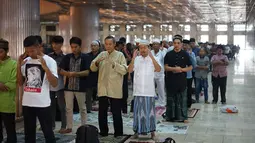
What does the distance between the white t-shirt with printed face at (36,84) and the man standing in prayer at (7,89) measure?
0.77 m

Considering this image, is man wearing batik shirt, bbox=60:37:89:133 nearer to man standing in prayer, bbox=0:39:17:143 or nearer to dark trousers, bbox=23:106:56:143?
man standing in prayer, bbox=0:39:17:143

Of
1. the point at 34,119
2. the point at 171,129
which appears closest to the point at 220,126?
the point at 171,129

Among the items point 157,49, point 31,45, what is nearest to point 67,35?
point 157,49

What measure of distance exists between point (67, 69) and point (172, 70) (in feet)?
7.15

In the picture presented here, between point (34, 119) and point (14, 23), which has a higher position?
point (14, 23)

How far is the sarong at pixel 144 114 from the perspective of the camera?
686cm

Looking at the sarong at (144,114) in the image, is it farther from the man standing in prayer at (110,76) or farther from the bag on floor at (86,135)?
the bag on floor at (86,135)

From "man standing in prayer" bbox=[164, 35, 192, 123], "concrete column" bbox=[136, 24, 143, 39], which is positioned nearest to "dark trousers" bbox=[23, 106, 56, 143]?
"man standing in prayer" bbox=[164, 35, 192, 123]

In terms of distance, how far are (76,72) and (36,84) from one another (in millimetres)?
1916

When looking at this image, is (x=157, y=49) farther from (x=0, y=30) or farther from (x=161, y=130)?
(x=0, y=30)

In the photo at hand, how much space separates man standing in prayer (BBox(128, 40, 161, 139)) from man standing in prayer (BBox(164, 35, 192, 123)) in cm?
148

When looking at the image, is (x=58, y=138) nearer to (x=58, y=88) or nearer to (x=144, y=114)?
(x=58, y=88)

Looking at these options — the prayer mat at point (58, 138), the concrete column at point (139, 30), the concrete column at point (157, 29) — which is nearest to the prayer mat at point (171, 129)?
the prayer mat at point (58, 138)

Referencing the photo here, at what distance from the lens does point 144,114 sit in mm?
6875
